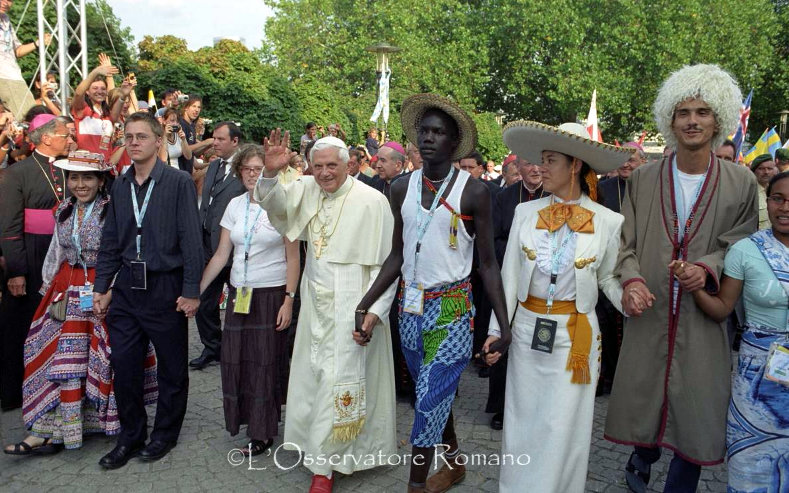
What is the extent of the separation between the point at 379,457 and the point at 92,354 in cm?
224

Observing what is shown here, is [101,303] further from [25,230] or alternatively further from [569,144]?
[569,144]

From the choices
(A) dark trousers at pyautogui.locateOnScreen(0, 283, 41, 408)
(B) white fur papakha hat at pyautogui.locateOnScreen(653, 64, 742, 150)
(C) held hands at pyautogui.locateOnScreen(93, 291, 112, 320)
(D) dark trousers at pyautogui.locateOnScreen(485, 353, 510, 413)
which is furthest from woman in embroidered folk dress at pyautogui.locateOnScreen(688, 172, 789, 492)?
(A) dark trousers at pyautogui.locateOnScreen(0, 283, 41, 408)

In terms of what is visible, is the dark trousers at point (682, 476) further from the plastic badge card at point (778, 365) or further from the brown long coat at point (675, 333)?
the plastic badge card at point (778, 365)

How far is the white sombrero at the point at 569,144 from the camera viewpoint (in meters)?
3.26

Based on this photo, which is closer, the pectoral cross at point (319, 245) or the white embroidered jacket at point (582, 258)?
the white embroidered jacket at point (582, 258)

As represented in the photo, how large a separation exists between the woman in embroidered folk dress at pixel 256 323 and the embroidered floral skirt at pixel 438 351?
126 cm

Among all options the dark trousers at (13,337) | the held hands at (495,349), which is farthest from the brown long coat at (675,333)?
the dark trousers at (13,337)

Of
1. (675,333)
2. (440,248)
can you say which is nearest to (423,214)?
(440,248)

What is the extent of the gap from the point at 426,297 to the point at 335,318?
25.5 inches

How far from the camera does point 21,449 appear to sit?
446cm

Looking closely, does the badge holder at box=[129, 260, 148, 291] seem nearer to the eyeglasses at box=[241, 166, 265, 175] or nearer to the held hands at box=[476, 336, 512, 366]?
the eyeglasses at box=[241, 166, 265, 175]

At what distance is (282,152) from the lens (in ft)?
12.7

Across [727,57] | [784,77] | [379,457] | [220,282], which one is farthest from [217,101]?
[784,77]

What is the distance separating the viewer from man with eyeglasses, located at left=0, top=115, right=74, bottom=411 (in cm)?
501
